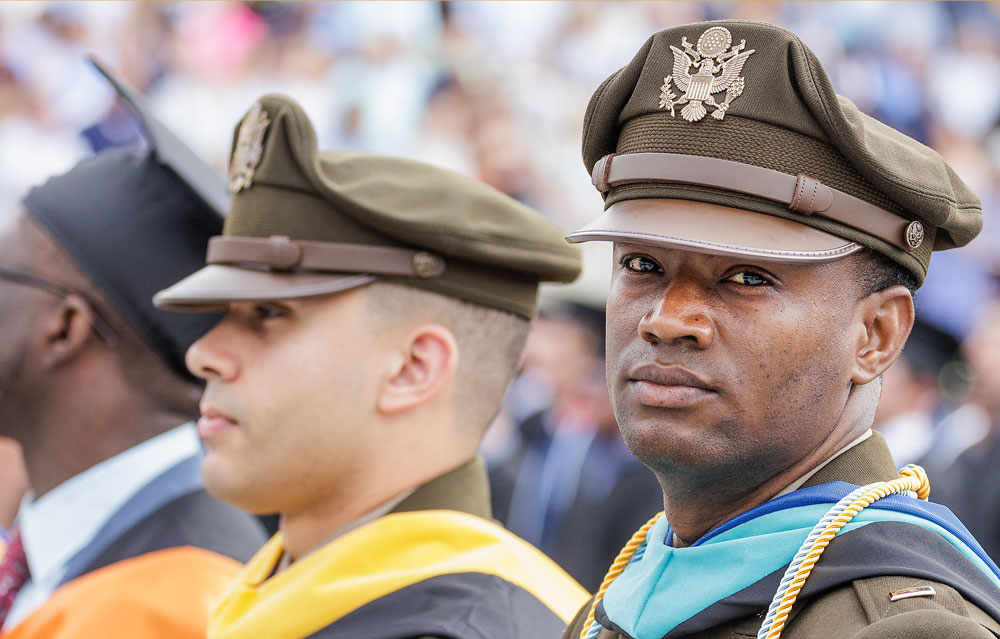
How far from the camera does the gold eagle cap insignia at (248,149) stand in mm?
2816

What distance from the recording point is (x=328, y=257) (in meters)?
2.69

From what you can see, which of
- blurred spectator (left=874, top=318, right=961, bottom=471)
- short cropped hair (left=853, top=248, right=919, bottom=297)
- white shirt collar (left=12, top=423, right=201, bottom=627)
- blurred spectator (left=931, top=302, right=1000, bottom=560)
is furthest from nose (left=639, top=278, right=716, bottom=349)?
blurred spectator (left=874, top=318, right=961, bottom=471)

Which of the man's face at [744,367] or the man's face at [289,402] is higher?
the man's face at [744,367]

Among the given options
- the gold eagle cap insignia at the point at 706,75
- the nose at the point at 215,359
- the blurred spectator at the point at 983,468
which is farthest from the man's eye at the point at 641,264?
the blurred spectator at the point at 983,468

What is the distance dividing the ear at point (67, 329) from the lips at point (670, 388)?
195 cm

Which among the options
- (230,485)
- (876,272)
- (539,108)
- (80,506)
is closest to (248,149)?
(230,485)

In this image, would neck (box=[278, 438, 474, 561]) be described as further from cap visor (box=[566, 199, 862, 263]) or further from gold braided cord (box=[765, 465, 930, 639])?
gold braided cord (box=[765, 465, 930, 639])

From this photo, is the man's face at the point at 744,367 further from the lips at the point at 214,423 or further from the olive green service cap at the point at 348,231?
the lips at the point at 214,423

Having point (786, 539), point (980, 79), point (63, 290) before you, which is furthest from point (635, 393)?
point (980, 79)

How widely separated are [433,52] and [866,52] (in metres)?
4.20

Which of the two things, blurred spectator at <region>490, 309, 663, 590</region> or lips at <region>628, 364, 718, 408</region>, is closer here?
lips at <region>628, 364, 718, 408</region>

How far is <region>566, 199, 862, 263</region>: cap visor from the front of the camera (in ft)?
5.63

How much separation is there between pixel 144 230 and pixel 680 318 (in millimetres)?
1922

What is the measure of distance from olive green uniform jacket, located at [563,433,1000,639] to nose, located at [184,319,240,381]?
4.42ft
